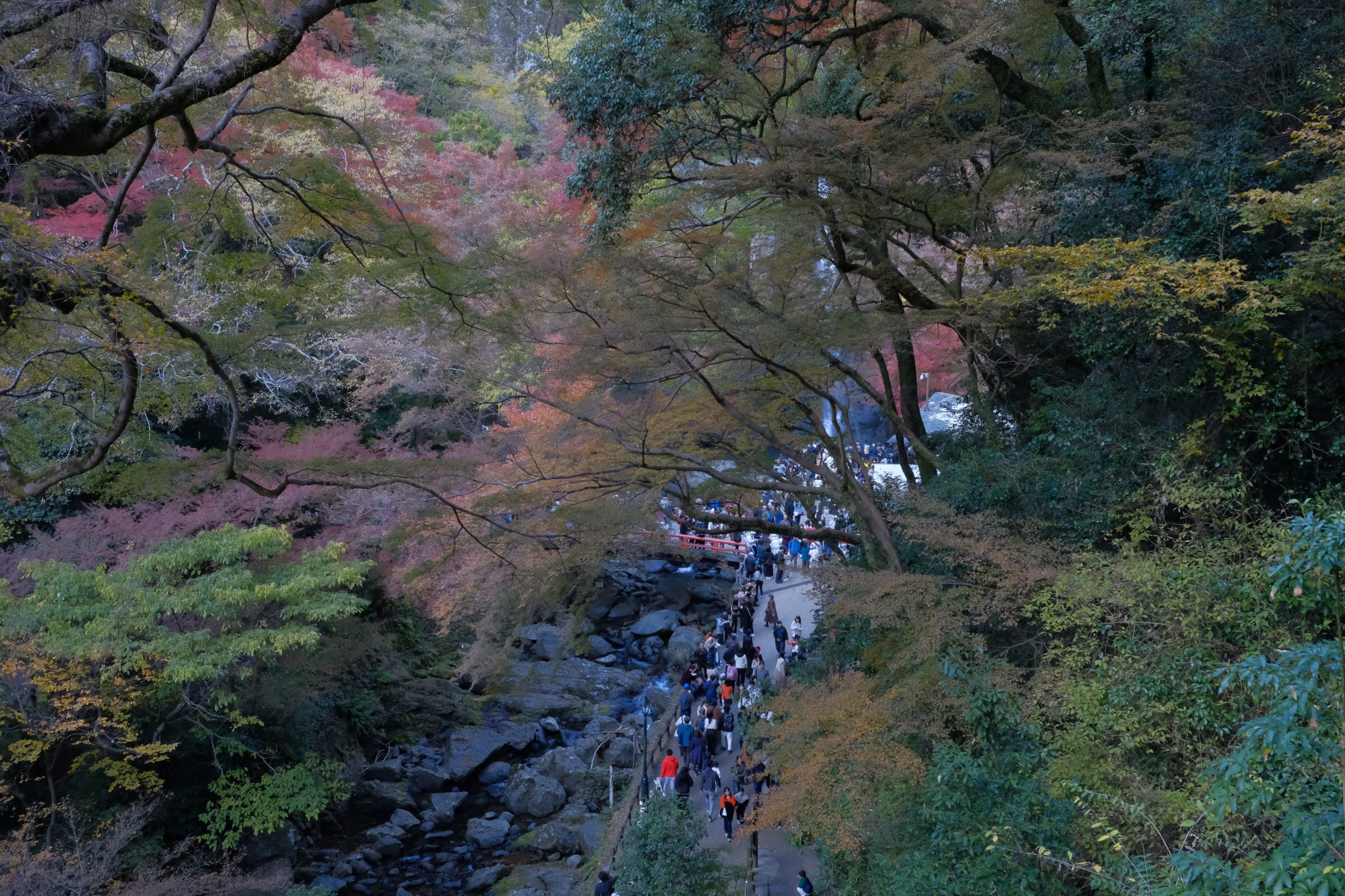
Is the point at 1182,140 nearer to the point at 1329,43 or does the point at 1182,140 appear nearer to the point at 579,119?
the point at 1329,43

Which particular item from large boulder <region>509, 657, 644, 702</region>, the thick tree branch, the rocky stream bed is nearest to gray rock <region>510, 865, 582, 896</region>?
the rocky stream bed

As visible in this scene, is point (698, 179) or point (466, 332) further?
point (698, 179)

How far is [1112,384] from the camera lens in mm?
8578

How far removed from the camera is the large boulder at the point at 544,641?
18.6 m

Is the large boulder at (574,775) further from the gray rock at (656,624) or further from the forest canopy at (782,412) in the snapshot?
the gray rock at (656,624)

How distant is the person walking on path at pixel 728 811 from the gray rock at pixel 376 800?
600 cm

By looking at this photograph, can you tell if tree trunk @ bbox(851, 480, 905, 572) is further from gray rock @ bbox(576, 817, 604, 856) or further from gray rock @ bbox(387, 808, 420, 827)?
gray rock @ bbox(387, 808, 420, 827)

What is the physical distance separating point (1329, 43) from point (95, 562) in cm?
1521

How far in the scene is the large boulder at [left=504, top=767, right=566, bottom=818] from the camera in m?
13.4

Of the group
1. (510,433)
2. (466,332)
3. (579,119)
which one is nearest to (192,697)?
(510,433)

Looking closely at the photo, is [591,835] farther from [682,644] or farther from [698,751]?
[682,644]

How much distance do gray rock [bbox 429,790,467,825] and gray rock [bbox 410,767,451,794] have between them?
0.19 metres

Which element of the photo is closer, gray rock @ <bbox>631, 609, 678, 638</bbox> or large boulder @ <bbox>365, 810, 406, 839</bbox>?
large boulder @ <bbox>365, 810, 406, 839</bbox>

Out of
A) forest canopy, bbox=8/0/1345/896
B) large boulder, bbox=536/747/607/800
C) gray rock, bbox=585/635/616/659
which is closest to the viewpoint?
forest canopy, bbox=8/0/1345/896
